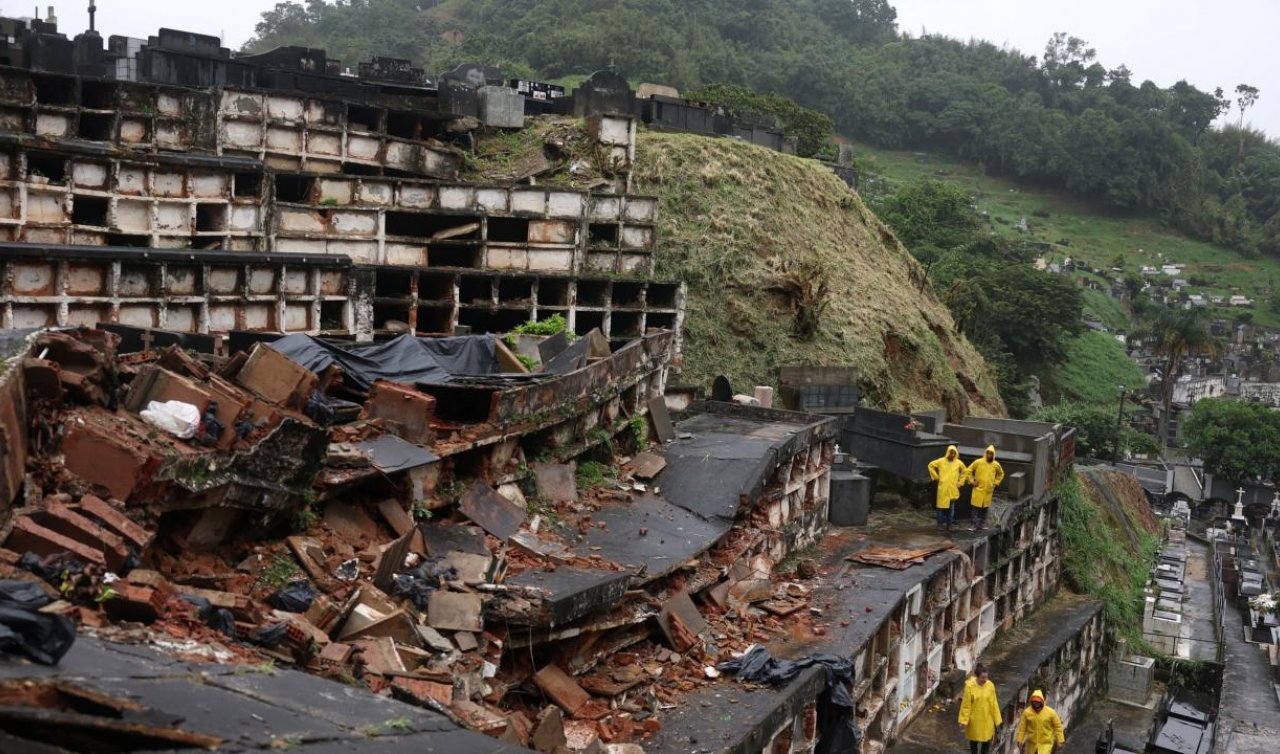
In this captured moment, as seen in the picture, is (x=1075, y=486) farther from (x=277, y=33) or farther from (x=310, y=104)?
(x=277, y=33)

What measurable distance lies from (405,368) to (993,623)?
1356 centimetres

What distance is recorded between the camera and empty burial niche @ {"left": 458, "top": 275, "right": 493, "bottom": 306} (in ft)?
91.2

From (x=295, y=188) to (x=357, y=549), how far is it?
1707 centimetres

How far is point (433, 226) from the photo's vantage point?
2884 cm

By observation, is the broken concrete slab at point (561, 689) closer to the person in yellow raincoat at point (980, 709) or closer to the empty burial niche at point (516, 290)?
the person in yellow raincoat at point (980, 709)

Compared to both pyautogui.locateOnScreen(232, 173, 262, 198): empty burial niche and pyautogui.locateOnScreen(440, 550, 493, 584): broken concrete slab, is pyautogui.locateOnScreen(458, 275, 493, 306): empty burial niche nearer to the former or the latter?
pyautogui.locateOnScreen(232, 173, 262, 198): empty burial niche

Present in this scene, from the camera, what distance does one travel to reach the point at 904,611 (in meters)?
18.7

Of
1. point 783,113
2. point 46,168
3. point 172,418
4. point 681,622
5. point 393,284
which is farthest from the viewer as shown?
point 783,113

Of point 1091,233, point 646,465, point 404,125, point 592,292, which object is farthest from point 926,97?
point 646,465

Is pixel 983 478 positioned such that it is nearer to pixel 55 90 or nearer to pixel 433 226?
pixel 433 226

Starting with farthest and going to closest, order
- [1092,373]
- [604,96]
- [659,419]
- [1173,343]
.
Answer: [1092,373]
[1173,343]
[604,96]
[659,419]

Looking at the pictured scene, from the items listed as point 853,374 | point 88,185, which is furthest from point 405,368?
point 853,374

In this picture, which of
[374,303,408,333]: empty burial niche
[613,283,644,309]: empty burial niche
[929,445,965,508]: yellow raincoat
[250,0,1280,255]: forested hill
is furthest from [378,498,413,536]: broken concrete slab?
[250,0,1280,255]: forested hill

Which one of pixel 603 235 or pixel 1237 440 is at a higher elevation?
pixel 603 235
